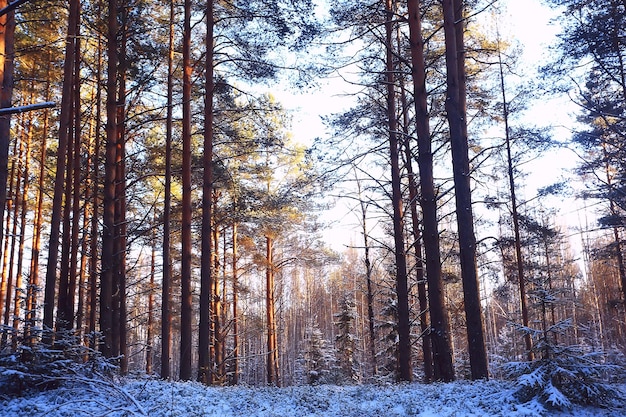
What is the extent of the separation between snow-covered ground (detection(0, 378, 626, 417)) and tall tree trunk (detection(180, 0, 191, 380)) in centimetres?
333

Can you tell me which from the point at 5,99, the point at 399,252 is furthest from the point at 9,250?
the point at 399,252

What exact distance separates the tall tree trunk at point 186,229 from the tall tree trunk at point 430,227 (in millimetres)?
6312

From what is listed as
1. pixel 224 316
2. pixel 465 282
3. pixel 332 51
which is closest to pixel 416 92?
pixel 332 51

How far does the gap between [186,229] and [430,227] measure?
22.7 ft

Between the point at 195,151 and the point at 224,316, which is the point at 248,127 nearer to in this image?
the point at 195,151

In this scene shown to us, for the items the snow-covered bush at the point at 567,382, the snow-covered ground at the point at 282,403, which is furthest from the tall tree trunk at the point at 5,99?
the snow-covered bush at the point at 567,382

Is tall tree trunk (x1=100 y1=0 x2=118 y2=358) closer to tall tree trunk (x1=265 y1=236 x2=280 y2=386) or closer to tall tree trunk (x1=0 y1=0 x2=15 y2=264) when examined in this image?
tall tree trunk (x1=0 y1=0 x2=15 y2=264)

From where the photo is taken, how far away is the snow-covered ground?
20.2 feet

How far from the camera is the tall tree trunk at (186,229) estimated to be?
39.2 feet

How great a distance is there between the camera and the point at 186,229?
42.9ft

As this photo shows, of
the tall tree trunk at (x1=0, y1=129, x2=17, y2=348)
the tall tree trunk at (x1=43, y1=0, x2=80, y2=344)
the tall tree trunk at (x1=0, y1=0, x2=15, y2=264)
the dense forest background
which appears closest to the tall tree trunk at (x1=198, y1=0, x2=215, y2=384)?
the dense forest background

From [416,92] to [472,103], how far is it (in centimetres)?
644

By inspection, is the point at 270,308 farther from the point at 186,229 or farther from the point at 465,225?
the point at 465,225

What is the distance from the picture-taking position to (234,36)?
516 inches
